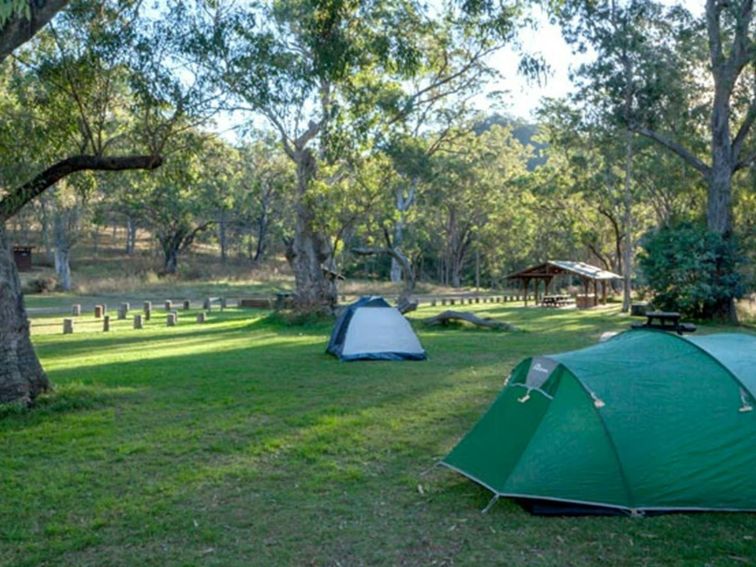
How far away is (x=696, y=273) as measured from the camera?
23.8 metres

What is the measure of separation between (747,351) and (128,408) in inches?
290

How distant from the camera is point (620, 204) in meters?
41.6

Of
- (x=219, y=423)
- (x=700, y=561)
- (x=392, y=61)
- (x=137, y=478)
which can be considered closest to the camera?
(x=700, y=561)

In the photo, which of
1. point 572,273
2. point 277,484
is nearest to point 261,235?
point 572,273

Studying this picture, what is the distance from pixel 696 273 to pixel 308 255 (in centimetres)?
1304

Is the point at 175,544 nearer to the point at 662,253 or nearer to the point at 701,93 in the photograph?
the point at 662,253

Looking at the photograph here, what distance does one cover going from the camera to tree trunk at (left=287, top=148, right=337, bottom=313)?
23203mm

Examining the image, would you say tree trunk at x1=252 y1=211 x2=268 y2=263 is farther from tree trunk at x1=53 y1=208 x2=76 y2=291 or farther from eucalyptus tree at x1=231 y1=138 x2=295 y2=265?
tree trunk at x1=53 y1=208 x2=76 y2=291

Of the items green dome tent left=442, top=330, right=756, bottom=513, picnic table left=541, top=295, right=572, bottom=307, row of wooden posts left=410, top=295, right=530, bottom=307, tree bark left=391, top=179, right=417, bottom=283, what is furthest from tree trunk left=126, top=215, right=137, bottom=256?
green dome tent left=442, top=330, right=756, bottom=513

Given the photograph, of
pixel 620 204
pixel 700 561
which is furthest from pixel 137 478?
pixel 620 204

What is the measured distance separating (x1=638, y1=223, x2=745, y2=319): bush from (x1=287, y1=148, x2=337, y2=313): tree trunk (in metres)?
11.5

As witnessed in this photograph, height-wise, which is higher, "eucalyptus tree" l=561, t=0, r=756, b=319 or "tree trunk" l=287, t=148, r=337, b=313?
"eucalyptus tree" l=561, t=0, r=756, b=319

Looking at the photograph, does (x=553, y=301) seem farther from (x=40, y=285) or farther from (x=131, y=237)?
(x=131, y=237)

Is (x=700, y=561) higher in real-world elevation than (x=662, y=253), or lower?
lower
